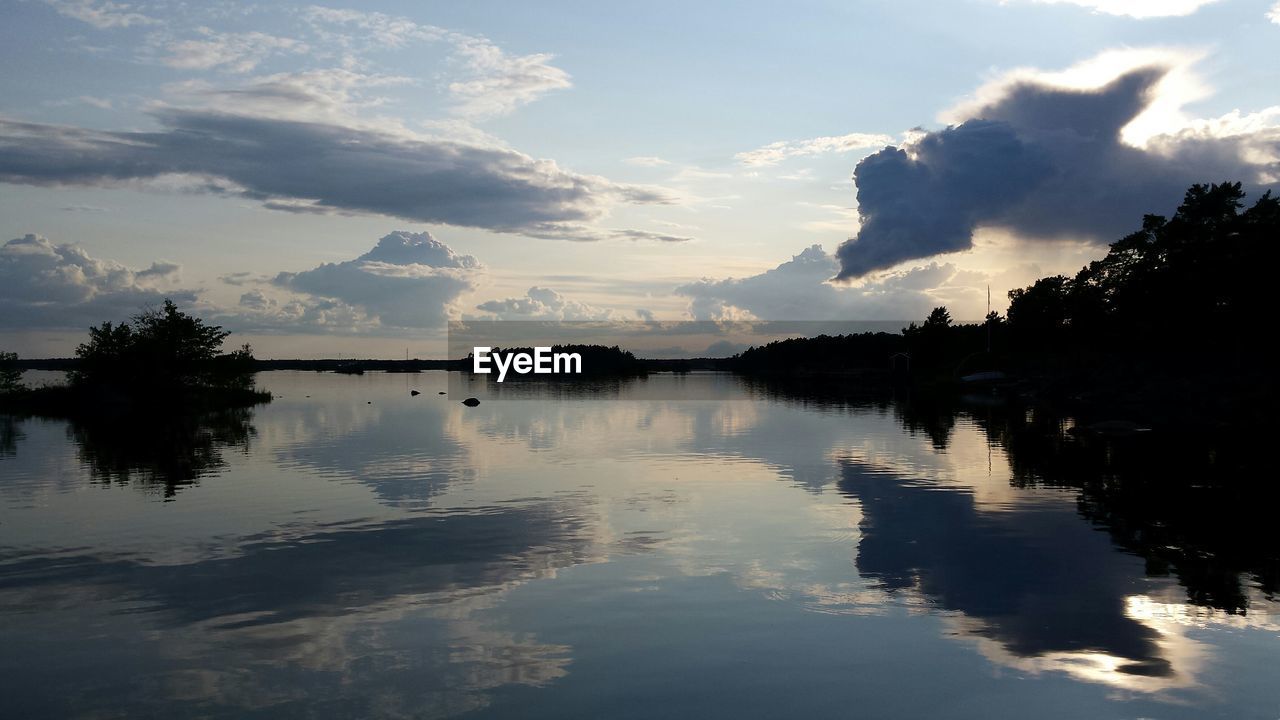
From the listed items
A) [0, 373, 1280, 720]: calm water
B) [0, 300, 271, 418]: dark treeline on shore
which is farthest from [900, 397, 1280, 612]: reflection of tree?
[0, 300, 271, 418]: dark treeline on shore

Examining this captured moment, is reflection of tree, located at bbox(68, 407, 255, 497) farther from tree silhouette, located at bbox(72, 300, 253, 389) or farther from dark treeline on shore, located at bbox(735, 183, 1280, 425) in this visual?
dark treeline on shore, located at bbox(735, 183, 1280, 425)

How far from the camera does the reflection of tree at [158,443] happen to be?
146 feet

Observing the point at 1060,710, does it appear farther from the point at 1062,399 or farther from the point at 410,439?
the point at 1062,399

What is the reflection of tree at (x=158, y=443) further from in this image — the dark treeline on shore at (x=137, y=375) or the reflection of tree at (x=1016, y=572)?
the reflection of tree at (x=1016, y=572)

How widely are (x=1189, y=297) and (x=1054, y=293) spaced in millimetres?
72734

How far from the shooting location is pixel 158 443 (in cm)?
6088

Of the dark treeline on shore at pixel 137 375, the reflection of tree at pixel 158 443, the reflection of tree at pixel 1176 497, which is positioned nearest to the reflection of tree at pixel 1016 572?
the reflection of tree at pixel 1176 497

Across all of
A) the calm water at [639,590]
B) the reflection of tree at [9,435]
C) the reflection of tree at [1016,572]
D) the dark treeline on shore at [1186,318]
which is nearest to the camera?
the calm water at [639,590]

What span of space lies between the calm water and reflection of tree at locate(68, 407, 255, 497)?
0.62 meters

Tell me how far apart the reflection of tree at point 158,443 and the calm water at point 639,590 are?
623 millimetres

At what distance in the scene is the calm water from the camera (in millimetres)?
15484

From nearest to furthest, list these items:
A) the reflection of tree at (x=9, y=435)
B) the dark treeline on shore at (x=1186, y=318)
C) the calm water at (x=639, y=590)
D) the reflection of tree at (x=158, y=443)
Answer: the calm water at (x=639, y=590) < the reflection of tree at (x=158, y=443) < the reflection of tree at (x=9, y=435) < the dark treeline on shore at (x=1186, y=318)

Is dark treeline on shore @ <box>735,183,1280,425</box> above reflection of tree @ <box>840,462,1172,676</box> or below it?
above

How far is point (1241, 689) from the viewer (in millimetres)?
15484
